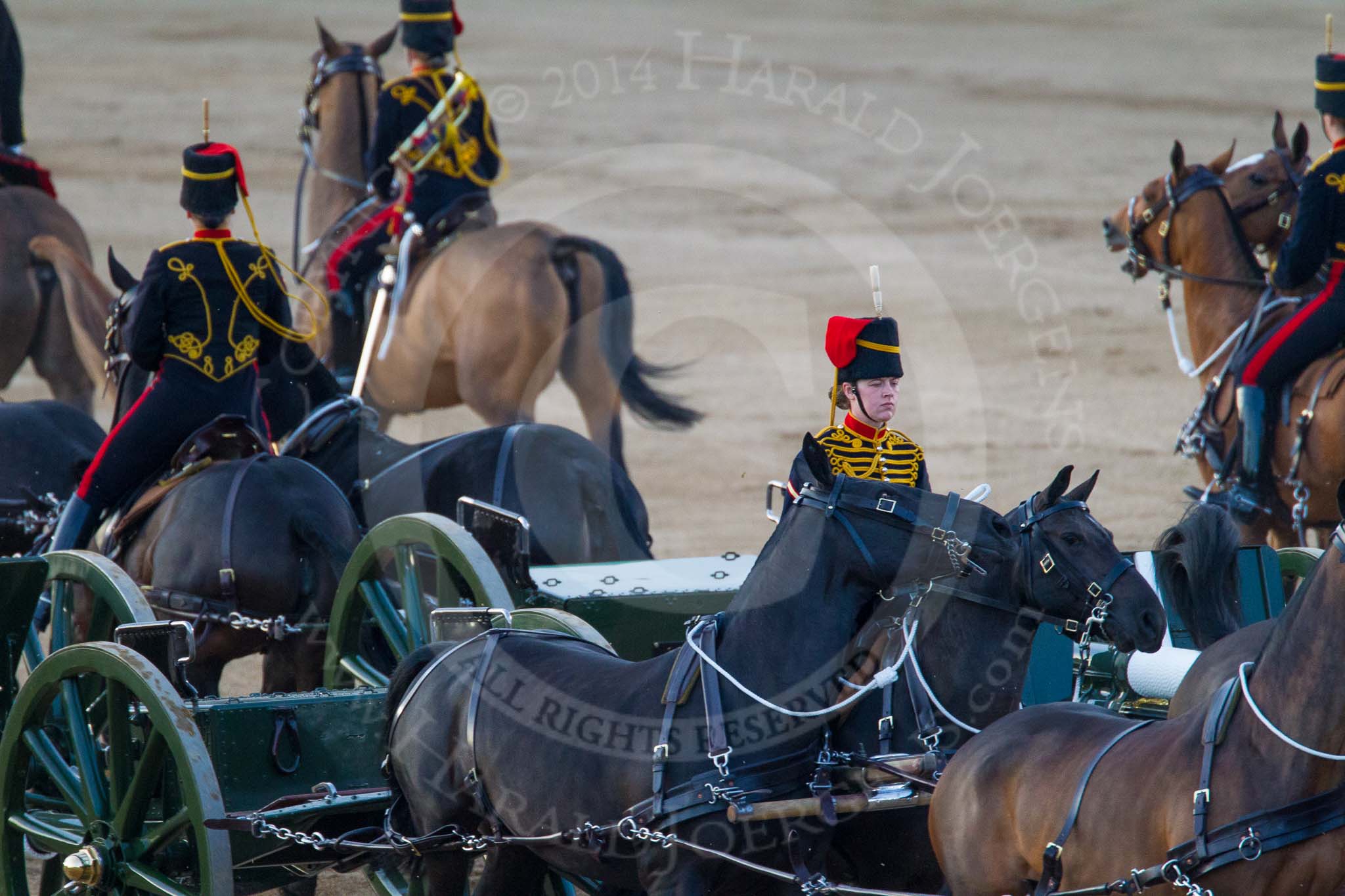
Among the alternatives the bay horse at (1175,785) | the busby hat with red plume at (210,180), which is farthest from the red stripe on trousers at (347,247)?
the bay horse at (1175,785)

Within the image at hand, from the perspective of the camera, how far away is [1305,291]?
7480 mm

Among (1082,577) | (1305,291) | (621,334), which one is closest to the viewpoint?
(1082,577)

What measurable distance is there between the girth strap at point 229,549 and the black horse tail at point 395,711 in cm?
126

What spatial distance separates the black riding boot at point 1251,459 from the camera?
291 inches

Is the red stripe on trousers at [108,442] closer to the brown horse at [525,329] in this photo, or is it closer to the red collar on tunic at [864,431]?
the red collar on tunic at [864,431]

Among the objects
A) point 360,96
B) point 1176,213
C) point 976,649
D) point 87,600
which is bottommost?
point 87,600

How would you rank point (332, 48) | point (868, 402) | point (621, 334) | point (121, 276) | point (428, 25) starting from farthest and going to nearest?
1. point (332, 48)
2. point (428, 25)
3. point (621, 334)
4. point (121, 276)
5. point (868, 402)

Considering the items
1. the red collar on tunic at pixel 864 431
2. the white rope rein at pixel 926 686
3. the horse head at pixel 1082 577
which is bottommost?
the white rope rein at pixel 926 686

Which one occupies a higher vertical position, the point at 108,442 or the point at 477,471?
the point at 108,442

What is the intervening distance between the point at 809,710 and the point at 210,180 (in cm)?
272

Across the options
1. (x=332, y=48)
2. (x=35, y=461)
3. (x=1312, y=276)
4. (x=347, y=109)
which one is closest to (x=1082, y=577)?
(x=1312, y=276)

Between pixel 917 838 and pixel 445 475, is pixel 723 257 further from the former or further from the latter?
pixel 917 838

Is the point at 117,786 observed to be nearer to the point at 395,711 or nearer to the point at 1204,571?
the point at 395,711

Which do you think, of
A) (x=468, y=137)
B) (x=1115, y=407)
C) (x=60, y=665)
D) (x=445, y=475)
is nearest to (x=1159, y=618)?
(x=60, y=665)
